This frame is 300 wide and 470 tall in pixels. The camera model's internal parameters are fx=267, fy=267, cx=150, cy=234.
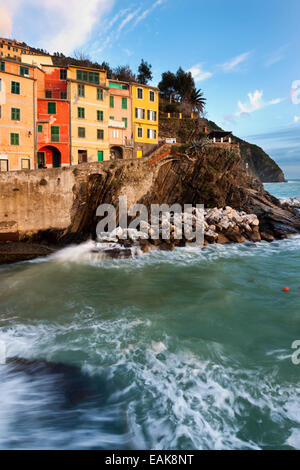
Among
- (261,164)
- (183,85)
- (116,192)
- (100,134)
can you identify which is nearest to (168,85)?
(183,85)

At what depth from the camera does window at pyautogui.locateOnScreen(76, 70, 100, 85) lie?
27547 mm

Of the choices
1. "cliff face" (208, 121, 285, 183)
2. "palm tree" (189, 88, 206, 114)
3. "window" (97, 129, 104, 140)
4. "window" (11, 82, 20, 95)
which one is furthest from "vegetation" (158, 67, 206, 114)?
"cliff face" (208, 121, 285, 183)

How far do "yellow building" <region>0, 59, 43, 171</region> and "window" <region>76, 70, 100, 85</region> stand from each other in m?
4.79

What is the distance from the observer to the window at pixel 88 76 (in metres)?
27.5

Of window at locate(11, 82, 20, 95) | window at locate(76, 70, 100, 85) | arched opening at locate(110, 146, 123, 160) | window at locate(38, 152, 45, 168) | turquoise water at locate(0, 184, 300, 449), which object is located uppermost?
window at locate(76, 70, 100, 85)

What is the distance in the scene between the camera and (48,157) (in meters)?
26.8

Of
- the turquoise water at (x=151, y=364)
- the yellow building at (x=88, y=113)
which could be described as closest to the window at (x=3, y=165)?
the yellow building at (x=88, y=113)

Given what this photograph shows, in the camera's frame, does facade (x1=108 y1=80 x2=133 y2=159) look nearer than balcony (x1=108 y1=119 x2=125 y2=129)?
No

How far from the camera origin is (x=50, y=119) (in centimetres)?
2569

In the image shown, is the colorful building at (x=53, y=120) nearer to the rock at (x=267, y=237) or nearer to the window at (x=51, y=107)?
the window at (x=51, y=107)

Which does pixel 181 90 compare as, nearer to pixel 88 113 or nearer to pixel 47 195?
pixel 88 113

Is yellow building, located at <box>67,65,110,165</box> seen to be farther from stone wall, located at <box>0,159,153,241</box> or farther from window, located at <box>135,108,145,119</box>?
stone wall, located at <box>0,159,153,241</box>

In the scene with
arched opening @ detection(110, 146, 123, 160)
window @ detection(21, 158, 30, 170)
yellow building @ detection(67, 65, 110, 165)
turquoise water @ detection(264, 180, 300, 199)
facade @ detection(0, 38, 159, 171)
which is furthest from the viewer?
turquoise water @ detection(264, 180, 300, 199)

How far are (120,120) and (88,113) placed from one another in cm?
517
